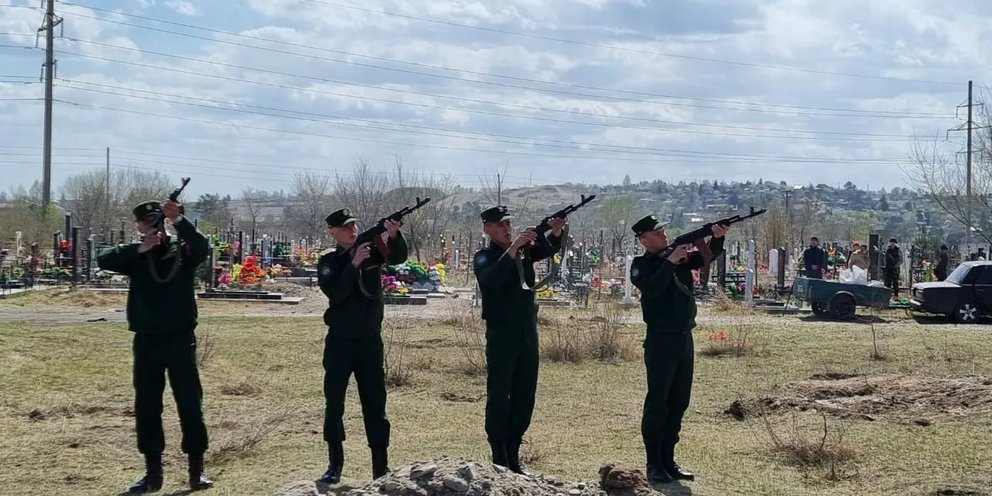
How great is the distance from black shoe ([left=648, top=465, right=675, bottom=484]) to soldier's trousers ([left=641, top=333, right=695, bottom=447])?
155mm

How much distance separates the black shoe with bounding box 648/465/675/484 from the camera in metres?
7.63

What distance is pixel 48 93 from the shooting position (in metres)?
45.3

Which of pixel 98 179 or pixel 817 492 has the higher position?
pixel 98 179

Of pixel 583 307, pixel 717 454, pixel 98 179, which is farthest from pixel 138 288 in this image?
pixel 98 179

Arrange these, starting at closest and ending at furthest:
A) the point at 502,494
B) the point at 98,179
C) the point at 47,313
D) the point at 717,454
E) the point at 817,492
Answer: the point at 502,494
the point at 817,492
the point at 717,454
the point at 47,313
the point at 98,179

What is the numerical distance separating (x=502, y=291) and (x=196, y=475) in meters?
2.32

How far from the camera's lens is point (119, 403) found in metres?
11.4

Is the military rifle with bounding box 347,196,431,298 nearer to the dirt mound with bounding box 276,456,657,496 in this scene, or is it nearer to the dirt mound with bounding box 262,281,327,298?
the dirt mound with bounding box 276,456,657,496

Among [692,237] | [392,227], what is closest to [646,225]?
[692,237]

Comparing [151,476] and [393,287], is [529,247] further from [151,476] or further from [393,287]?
[393,287]

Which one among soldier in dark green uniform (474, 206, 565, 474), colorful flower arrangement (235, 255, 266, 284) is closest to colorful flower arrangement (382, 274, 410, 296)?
colorful flower arrangement (235, 255, 266, 284)

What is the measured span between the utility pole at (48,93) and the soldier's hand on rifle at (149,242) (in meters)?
39.5

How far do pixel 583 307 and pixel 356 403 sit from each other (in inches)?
466

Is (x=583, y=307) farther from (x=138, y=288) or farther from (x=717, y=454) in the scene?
(x=138, y=288)
